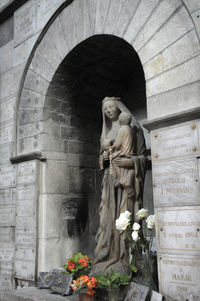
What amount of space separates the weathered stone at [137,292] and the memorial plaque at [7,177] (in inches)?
102

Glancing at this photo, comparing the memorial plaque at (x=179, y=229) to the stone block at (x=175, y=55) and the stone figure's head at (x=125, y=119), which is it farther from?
the stone block at (x=175, y=55)

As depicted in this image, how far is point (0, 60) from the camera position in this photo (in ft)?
19.2

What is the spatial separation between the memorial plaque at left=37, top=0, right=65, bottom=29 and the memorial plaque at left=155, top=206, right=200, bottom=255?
3342 millimetres

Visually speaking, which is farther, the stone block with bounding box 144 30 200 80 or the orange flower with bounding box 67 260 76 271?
the orange flower with bounding box 67 260 76 271

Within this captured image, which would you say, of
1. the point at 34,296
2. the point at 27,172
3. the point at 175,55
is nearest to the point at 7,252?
the point at 27,172

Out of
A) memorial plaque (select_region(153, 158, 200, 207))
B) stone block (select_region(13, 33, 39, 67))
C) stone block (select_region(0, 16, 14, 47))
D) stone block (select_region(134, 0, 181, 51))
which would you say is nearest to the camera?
memorial plaque (select_region(153, 158, 200, 207))

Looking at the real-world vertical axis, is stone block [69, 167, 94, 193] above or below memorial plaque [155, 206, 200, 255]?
above

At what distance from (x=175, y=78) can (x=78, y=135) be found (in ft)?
7.61

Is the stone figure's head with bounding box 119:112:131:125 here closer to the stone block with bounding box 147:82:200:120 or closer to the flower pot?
the stone block with bounding box 147:82:200:120

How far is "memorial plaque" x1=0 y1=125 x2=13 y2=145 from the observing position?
17.6 ft

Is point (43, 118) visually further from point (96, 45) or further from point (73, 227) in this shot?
point (73, 227)

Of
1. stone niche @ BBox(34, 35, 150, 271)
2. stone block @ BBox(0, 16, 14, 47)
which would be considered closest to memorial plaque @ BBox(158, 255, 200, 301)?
stone niche @ BBox(34, 35, 150, 271)

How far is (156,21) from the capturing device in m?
3.60

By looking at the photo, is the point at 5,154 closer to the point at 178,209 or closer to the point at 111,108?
the point at 111,108
